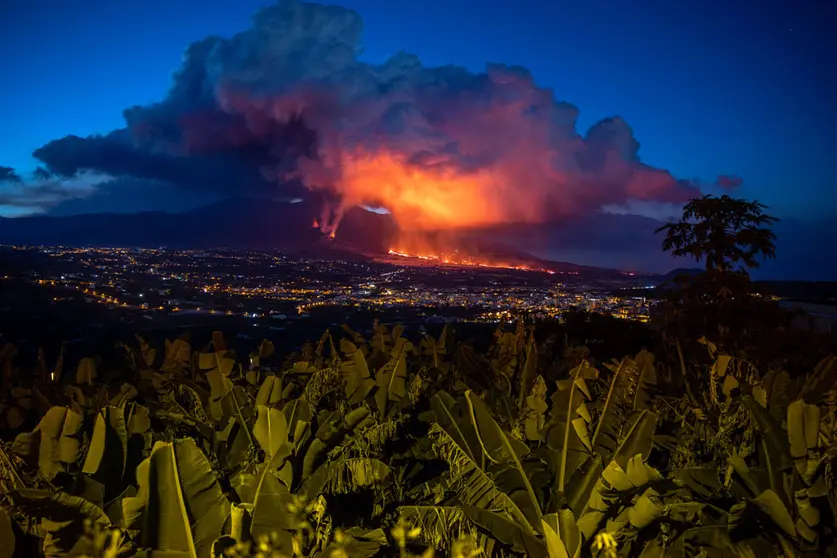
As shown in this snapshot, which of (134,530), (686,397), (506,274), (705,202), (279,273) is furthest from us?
(506,274)

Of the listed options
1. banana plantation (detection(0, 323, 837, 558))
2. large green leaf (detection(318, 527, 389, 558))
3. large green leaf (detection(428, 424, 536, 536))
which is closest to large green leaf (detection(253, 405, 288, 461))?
banana plantation (detection(0, 323, 837, 558))

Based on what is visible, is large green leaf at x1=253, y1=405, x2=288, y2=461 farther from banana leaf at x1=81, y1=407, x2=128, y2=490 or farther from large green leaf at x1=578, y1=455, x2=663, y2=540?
large green leaf at x1=578, y1=455, x2=663, y2=540

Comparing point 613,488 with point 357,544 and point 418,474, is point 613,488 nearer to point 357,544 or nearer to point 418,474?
point 357,544

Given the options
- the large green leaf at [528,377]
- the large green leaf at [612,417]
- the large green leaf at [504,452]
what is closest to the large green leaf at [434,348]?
the large green leaf at [528,377]

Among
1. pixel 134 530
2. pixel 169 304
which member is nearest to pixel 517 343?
pixel 134 530

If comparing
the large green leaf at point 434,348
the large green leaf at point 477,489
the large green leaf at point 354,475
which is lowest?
the large green leaf at point 354,475

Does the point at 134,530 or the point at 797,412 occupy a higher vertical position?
the point at 797,412

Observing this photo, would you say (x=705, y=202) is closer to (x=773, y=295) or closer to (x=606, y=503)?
(x=773, y=295)

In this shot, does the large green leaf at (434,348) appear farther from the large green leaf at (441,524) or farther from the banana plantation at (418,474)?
the large green leaf at (441,524)
